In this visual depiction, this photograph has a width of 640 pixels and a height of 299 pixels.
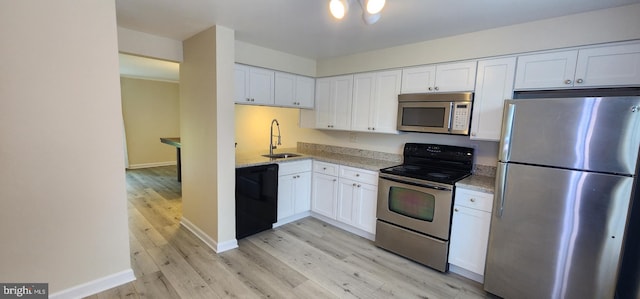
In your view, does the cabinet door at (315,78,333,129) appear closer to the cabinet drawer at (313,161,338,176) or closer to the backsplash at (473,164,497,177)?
the cabinet drawer at (313,161,338,176)

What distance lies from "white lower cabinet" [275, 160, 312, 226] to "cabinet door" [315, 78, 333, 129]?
24.7 inches

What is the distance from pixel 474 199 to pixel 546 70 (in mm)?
1213

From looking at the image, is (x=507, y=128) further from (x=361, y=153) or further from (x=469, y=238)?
(x=361, y=153)

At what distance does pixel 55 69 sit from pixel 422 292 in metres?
3.28

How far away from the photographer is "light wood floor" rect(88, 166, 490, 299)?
7.30ft

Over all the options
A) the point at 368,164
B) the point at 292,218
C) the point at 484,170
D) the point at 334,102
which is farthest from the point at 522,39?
the point at 292,218

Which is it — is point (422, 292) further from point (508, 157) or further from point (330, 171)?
point (330, 171)

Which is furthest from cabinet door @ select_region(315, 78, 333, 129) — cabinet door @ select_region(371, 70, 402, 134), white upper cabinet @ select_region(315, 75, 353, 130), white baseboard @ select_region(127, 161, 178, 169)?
white baseboard @ select_region(127, 161, 178, 169)

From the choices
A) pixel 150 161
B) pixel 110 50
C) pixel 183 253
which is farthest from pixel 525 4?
pixel 150 161

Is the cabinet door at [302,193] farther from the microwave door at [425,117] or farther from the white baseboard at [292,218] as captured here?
the microwave door at [425,117]

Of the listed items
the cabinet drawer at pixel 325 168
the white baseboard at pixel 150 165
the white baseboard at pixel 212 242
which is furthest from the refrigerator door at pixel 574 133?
the white baseboard at pixel 150 165

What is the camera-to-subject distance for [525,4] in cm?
191

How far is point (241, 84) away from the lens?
303 cm

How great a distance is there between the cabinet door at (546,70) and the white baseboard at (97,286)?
12.4 ft
